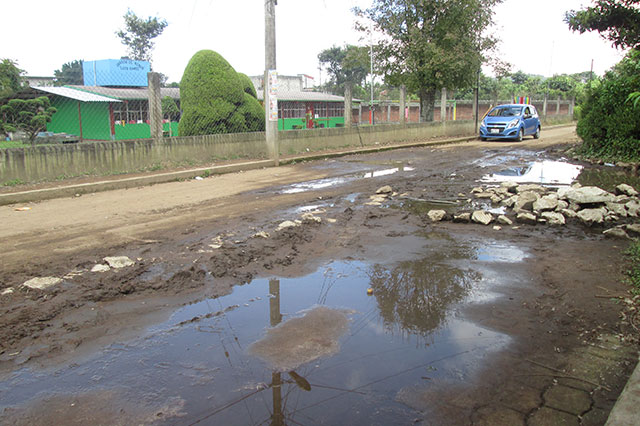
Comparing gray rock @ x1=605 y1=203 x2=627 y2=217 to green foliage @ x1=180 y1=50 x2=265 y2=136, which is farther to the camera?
green foliage @ x1=180 y1=50 x2=265 y2=136

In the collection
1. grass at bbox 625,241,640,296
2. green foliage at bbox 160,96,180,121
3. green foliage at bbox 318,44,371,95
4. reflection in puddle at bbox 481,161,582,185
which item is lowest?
grass at bbox 625,241,640,296

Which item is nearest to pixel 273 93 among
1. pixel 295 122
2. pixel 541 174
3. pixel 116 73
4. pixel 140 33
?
pixel 541 174

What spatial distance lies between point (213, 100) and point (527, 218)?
37.5 feet

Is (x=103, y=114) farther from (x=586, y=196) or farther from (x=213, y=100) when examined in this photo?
(x=586, y=196)

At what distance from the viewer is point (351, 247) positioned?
256 inches

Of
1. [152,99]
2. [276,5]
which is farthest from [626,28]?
[152,99]

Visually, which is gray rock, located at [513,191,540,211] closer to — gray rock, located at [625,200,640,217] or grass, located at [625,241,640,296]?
gray rock, located at [625,200,640,217]

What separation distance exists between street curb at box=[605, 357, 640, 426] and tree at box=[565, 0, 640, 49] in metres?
12.2

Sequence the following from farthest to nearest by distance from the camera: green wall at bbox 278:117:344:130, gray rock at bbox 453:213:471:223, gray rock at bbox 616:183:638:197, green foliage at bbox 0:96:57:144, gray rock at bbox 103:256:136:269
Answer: green wall at bbox 278:117:344:130 < green foliage at bbox 0:96:57:144 < gray rock at bbox 616:183:638:197 < gray rock at bbox 453:213:471:223 < gray rock at bbox 103:256:136:269

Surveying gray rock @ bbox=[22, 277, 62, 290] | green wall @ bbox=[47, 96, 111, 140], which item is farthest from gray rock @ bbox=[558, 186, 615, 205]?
green wall @ bbox=[47, 96, 111, 140]

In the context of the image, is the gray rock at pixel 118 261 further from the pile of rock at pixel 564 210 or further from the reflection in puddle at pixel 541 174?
the reflection in puddle at pixel 541 174

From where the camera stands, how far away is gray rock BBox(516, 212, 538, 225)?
24.8ft

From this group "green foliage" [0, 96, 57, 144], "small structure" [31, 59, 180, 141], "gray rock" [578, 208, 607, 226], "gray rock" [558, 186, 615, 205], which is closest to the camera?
"gray rock" [578, 208, 607, 226]

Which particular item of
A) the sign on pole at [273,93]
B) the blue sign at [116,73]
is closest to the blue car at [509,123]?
the sign on pole at [273,93]
